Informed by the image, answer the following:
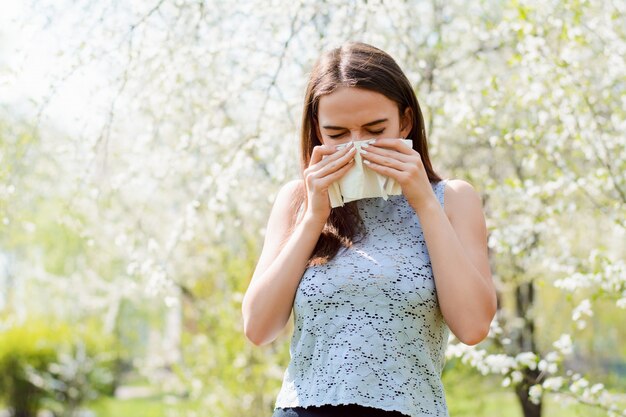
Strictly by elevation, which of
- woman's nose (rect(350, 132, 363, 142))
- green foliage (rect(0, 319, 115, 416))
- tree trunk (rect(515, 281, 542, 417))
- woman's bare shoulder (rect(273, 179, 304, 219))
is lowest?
green foliage (rect(0, 319, 115, 416))

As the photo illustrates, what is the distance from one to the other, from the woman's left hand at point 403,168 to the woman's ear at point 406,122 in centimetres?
18

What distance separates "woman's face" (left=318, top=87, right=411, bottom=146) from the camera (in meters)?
2.16

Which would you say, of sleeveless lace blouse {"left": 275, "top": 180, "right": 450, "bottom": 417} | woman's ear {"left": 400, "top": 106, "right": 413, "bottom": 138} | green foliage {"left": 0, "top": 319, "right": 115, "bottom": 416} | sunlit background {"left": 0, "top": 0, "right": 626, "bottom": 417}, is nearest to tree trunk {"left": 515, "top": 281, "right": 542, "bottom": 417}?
sunlit background {"left": 0, "top": 0, "right": 626, "bottom": 417}

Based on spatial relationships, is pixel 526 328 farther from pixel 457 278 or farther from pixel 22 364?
pixel 22 364

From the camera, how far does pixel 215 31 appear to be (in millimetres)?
4484

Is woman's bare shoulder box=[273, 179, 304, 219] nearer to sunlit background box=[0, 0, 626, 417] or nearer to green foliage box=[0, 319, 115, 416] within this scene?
sunlit background box=[0, 0, 626, 417]

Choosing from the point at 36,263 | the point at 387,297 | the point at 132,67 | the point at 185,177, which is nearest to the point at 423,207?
the point at 387,297

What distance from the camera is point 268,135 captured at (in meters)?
4.33

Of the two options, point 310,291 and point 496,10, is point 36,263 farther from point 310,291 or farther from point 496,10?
point 310,291

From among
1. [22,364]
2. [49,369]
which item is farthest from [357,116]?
[22,364]

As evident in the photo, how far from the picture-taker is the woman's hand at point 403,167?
2096 millimetres

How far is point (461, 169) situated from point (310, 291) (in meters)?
4.80

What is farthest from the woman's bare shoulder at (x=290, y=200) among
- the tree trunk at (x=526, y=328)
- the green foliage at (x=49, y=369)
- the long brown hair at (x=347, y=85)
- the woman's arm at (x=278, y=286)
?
the green foliage at (x=49, y=369)

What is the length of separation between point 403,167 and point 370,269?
0.26 m
